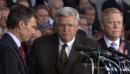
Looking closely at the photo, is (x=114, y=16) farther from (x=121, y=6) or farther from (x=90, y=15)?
(x=121, y=6)

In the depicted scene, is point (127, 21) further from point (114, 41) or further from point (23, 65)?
point (23, 65)

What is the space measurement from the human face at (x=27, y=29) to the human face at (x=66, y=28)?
23.8 inches

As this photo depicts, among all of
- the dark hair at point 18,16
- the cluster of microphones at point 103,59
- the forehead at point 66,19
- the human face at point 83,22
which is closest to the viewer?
the cluster of microphones at point 103,59

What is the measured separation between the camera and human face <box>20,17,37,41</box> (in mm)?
7965

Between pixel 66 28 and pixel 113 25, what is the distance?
821mm

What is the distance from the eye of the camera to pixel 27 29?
26.4 ft

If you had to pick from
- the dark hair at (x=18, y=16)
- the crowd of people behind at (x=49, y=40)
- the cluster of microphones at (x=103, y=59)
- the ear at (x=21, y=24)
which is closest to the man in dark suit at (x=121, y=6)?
the crowd of people behind at (x=49, y=40)

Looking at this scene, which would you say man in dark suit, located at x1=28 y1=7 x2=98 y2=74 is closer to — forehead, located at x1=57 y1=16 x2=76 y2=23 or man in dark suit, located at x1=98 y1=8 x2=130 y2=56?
forehead, located at x1=57 y1=16 x2=76 y2=23

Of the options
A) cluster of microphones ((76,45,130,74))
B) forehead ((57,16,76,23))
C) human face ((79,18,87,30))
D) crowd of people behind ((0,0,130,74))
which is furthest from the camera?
human face ((79,18,87,30))

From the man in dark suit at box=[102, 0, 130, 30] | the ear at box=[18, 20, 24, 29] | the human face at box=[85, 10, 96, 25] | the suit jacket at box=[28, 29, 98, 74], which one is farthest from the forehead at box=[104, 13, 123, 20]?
the human face at box=[85, 10, 96, 25]

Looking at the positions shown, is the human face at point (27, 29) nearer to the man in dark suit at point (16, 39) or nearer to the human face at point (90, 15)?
the man in dark suit at point (16, 39)

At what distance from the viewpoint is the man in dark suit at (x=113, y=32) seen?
907 centimetres

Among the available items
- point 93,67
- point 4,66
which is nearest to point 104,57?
point 93,67

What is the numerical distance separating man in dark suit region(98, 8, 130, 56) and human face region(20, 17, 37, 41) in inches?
52.0
